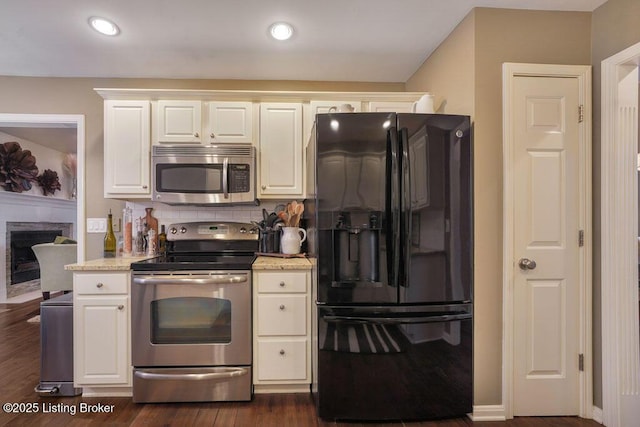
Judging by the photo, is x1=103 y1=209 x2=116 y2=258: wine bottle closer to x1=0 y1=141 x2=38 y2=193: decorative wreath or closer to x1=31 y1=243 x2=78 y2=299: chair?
x1=31 y1=243 x2=78 y2=299: chair

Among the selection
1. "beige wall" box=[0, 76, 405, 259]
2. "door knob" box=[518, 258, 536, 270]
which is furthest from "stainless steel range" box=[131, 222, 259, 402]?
"door knob" box=[518, 258, 536, 270]

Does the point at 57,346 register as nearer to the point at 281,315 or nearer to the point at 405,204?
the point at 281,315

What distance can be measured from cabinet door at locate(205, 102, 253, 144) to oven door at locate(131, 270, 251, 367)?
3.46ft

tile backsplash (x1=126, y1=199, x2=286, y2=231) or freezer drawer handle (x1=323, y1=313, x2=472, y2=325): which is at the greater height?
tile backsplash (x1=126, y1=199, x2=286, y2=231)

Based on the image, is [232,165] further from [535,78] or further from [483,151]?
[535,78]

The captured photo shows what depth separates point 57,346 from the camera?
212cm

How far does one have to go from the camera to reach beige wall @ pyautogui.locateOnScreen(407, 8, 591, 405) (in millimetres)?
1863

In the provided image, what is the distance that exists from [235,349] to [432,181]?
162 cm

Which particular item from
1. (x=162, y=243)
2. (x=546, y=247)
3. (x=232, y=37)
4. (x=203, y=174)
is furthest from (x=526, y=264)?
(x=162, y=243)

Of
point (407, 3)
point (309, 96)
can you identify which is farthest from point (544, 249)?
point (309, 96)

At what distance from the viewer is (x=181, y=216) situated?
273 centimetres

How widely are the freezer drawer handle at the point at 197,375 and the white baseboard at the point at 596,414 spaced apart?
2072 millimetres

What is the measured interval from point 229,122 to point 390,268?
5.40 ft

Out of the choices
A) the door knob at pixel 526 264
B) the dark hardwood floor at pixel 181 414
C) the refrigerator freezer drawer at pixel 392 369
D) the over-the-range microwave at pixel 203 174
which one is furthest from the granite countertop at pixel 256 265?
the door knob at pixel 526 264
